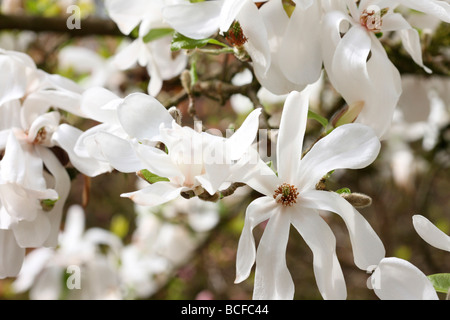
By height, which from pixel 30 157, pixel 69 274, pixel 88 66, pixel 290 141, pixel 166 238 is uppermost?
pixel 290 141

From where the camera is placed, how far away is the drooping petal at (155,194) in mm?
520

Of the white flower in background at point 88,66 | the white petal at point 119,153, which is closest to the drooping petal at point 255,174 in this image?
the white petal at point 119,153

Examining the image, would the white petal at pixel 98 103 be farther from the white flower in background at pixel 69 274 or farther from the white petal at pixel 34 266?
the white petal at pixel 34 266

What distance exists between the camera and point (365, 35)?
605 mm

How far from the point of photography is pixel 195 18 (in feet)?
1.97

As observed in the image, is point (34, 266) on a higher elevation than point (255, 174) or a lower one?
lower

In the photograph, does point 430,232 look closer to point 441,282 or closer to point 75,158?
point 441,282

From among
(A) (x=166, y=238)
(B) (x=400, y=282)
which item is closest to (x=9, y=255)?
(B) (x=400, y=282)

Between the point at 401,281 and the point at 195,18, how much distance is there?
0.35 m

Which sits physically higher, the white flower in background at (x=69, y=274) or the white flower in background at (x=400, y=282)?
the white flower in background at (x=400, y=282)

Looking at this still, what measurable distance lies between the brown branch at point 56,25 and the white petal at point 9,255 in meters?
0.62

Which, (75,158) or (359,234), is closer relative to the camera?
(359,234)

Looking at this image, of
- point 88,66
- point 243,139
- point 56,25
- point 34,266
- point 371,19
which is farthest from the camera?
point 88,66
